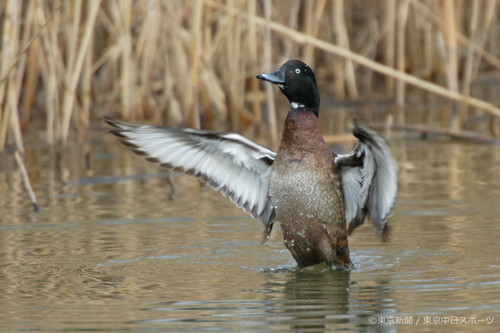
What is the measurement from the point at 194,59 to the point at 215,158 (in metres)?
3.11

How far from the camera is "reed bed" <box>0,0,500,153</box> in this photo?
9984mm

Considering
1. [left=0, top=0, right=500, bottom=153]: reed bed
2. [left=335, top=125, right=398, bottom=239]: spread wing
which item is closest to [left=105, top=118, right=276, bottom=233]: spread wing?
[left=335, top=125, right=398, bottom=239]: spread wing

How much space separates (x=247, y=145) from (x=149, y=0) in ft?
16.8

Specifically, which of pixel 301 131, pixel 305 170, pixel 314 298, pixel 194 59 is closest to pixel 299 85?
pixel 301 131

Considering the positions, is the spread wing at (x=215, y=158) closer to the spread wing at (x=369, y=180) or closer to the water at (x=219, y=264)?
the water at (x=219, y=264)

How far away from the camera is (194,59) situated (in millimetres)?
9680

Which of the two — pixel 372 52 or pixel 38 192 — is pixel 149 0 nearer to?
pixel 38 192

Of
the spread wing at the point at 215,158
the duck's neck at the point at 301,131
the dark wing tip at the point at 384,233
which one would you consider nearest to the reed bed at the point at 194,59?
the spread wing at the point at 215,158

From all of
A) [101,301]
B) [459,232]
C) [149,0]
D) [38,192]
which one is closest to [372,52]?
[149,0]

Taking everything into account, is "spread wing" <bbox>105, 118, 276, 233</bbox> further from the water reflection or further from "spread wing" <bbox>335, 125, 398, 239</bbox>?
the water reflection

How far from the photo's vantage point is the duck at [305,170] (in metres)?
6.09

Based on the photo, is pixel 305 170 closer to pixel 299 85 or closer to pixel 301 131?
pixel 301 131

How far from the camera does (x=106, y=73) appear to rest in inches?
547

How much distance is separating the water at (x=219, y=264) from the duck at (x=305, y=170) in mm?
212
